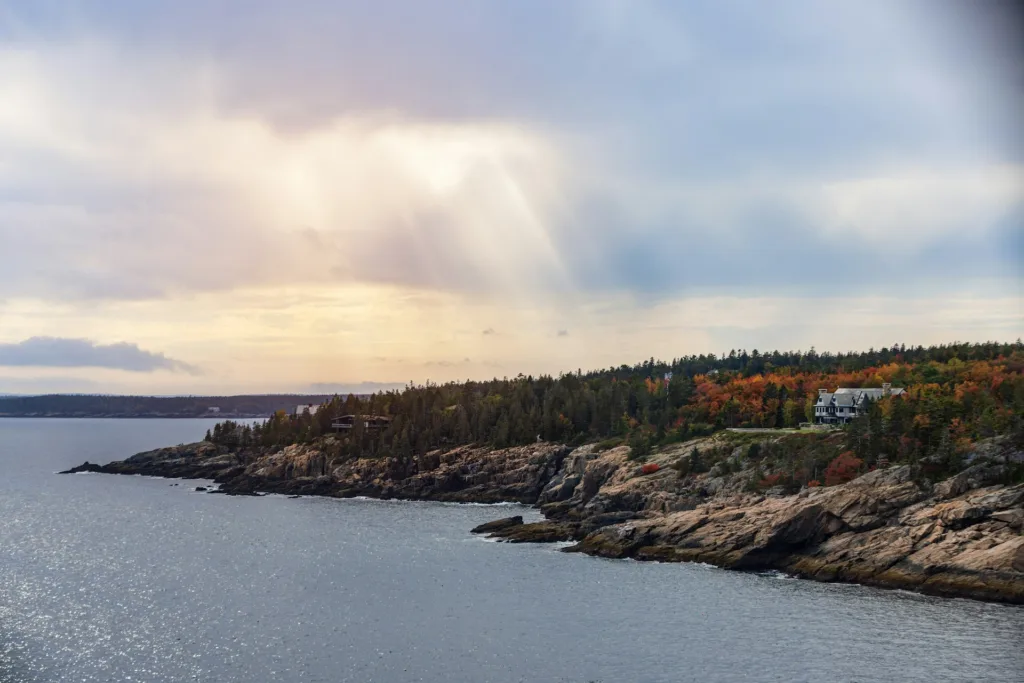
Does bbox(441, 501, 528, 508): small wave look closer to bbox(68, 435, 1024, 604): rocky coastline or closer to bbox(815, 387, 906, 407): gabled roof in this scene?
bbox(68, 435, 1024, 604): rocky coastline

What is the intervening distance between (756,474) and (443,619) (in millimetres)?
56073

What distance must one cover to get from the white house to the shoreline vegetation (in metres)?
3.30

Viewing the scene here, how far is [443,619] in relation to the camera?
80.8 m

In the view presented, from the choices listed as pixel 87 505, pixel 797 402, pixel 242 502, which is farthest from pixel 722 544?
pixel 87 505

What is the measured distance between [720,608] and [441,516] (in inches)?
2710

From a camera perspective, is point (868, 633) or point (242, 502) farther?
point (242, 502)

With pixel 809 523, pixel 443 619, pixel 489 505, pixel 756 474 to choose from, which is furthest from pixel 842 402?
pixel 443 619

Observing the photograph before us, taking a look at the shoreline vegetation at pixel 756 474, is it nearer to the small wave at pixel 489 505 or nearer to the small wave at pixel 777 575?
the small wave at pixel 777 575

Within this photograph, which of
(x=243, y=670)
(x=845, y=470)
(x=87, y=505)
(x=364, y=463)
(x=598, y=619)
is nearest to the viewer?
(x=243, y=670)

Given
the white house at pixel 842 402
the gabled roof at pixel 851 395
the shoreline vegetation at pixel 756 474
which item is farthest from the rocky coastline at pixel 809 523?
the gabled roof at pixel 851 395

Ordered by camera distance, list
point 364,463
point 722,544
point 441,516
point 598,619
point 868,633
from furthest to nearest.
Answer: point 364,463 → point 441,516 → point 722,544 → point 598,619 → point 868,633

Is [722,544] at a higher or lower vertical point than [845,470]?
lower

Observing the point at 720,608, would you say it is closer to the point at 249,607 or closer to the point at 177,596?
the point at 249,607

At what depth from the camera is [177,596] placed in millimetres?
89938
